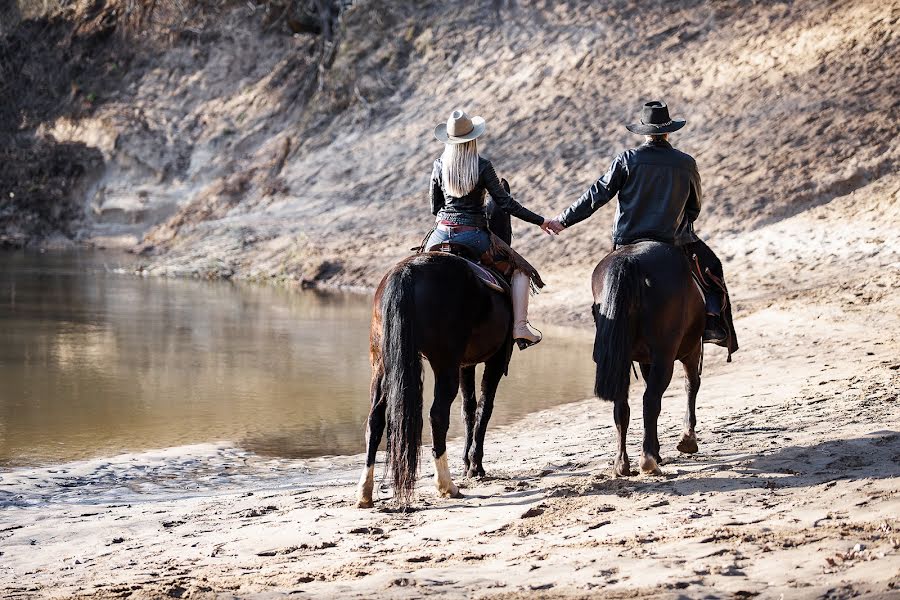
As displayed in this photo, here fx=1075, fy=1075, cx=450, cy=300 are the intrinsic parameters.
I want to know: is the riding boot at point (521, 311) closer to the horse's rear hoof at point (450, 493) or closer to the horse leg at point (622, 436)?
the horse leg at point (622, 436)

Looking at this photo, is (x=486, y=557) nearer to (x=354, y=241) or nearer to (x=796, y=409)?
(x=796, y=409)

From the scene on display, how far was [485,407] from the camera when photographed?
736 centimetres

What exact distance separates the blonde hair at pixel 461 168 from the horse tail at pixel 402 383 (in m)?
0.97

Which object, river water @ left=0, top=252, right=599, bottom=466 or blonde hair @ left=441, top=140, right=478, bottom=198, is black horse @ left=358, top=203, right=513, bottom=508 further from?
river water @ left=0, top=252, right=599, bottom=466

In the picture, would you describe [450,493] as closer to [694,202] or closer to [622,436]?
[622,436]

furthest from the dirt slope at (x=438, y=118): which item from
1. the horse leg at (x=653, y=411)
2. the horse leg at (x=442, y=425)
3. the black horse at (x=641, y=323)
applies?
the horse leg at (x=442, y=425)

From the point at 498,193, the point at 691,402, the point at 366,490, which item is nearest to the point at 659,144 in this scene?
the point at 498,193

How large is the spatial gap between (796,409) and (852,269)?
7.68 metres

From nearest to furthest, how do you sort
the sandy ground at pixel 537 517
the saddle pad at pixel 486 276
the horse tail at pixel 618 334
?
the sandy ground at pixel 537 517
the horse tail at pixel 618 334
the saddle pad at pixel 486 276

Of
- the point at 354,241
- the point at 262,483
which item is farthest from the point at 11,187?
the point at 262,483

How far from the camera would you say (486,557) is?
16.5 feet

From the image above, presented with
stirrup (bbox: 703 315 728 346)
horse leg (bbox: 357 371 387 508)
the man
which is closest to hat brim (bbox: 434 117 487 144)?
the man

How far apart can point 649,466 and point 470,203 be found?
2.11 m

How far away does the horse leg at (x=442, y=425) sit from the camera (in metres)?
6.54
